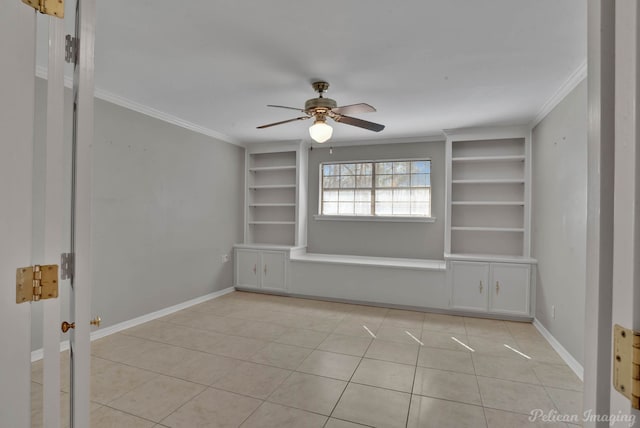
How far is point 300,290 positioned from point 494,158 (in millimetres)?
3575

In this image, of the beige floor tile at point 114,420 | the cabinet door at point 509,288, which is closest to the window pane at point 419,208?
the cabinet door at point 509,288

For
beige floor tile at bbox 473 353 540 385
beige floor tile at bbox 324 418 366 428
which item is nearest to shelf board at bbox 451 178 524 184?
beige floor tile at bbox 473 353 540 385

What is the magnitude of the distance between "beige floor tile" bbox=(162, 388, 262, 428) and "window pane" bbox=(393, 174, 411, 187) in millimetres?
3972

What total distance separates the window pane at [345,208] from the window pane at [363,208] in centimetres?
11

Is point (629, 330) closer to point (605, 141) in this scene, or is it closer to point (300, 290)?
point (605, 141)

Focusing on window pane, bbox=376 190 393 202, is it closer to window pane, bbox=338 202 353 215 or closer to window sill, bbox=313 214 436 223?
window sill, bbox=313 214 436 223

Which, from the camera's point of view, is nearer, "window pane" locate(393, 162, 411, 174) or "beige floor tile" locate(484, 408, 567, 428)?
"beige floor tile" locate(484, 408, 567, 428)

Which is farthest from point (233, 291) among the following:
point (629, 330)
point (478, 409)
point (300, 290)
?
point (629, 330)

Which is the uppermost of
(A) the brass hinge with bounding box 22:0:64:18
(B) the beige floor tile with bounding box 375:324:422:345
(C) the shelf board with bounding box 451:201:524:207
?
(A) the brass hinge with bounding box 22:0:64:18

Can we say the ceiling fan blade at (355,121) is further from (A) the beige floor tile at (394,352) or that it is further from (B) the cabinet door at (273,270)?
(B) the cabinet door at (273,270)

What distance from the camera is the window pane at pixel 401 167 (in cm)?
529

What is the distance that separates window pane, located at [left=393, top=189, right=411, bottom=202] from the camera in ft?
17.3

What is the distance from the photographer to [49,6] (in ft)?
3.26

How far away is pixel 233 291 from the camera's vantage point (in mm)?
5652
